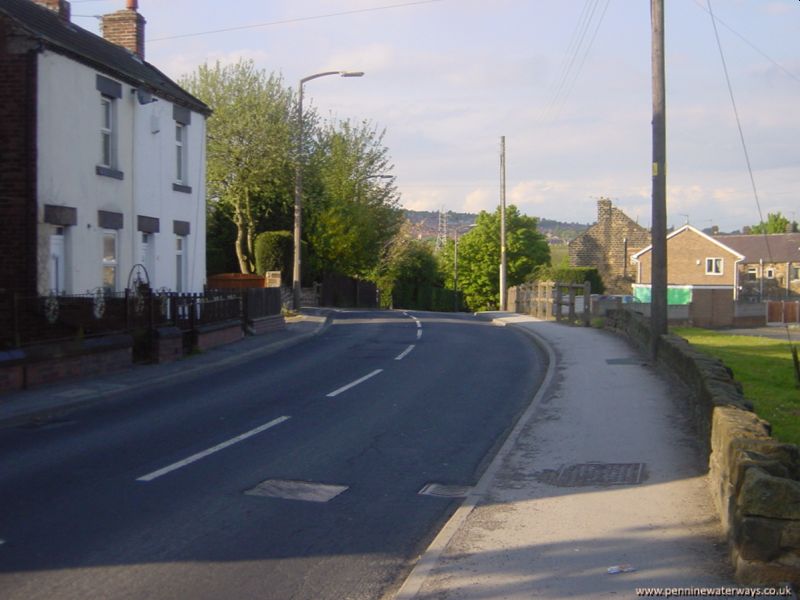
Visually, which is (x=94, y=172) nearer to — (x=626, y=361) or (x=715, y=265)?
(x=626, y=361)

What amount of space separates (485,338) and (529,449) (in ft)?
53.0

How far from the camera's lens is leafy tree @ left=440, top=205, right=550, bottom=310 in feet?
251

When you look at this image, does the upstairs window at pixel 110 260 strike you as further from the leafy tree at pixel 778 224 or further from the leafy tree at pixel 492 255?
the leafy tree at pixel 778 224

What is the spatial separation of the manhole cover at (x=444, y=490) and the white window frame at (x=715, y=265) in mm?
67880

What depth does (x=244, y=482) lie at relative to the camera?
885 centimetres

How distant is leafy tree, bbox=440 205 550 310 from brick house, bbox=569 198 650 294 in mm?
3312

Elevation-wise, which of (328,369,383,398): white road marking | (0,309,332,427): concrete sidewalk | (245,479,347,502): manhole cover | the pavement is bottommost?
(245,479,347,502): manhole cover

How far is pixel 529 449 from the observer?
10.4m

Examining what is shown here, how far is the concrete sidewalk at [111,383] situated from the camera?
41.3 ft

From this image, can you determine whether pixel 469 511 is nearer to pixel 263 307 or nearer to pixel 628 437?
pixel 628 437

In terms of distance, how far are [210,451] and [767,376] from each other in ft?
44.5

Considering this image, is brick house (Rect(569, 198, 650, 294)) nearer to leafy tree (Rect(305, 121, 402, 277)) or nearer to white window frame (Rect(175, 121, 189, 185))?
leafy tree (Rect(305, 121, 402, 277))

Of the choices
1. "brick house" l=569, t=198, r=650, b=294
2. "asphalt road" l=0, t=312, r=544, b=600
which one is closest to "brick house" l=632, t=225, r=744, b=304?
"brick house" l=569, t=198, r=650, b=294

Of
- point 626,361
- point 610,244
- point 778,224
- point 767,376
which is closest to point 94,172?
point 626,361
